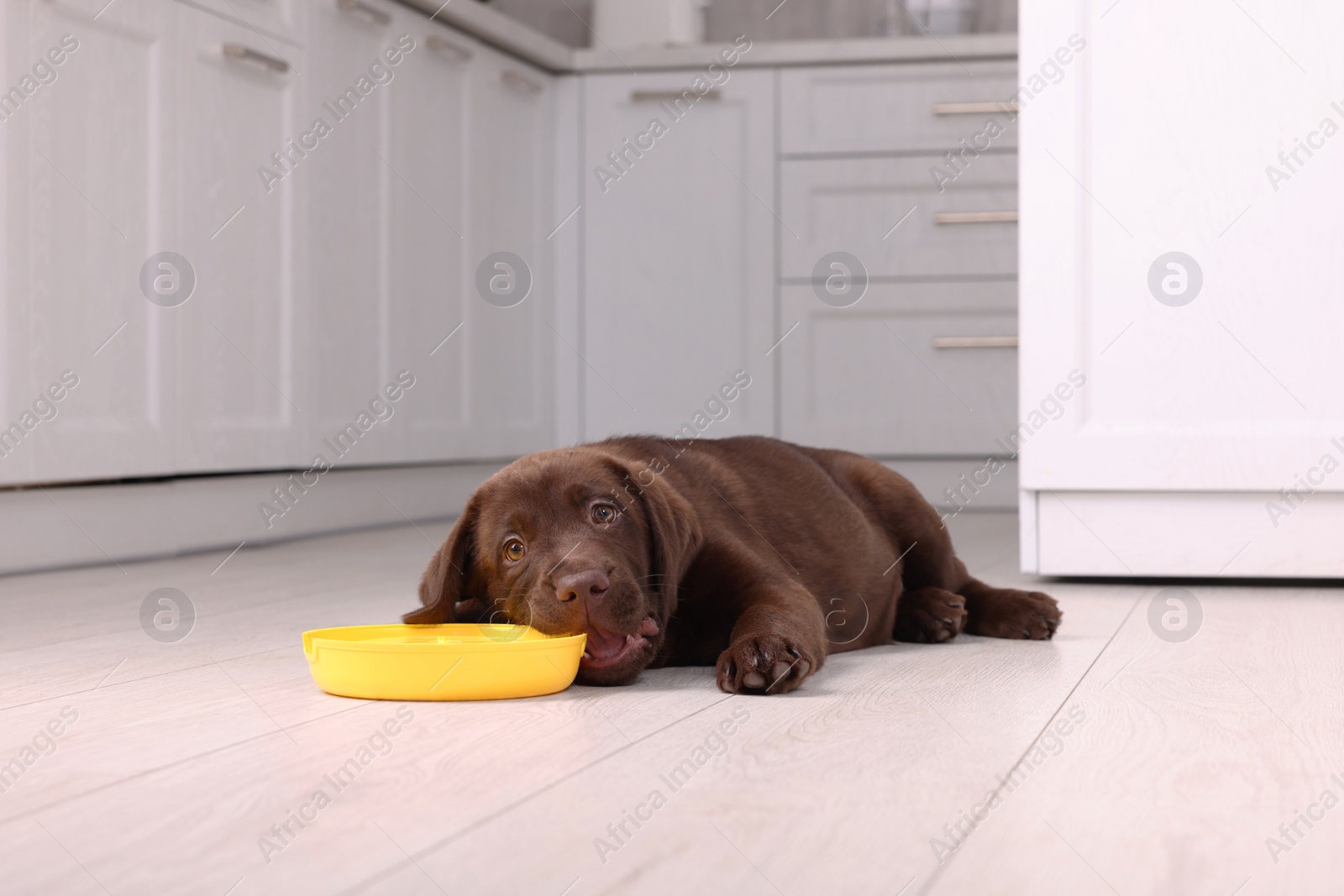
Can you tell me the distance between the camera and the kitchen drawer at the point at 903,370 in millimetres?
4602

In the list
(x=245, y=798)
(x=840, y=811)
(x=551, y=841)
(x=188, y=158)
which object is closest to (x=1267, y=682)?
(x=840, y=811)

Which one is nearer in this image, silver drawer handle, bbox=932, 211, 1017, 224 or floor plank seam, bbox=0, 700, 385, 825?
floor plank seam, bbox=0, 700, 385, 825

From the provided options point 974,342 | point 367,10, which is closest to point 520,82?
point 367,10

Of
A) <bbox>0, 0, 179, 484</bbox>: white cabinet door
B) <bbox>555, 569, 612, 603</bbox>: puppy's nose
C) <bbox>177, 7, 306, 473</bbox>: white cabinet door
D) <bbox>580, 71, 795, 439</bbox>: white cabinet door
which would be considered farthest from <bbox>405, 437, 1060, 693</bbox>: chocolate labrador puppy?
<bbox>580, 71, 795, 439</bbox>: white cabinet door

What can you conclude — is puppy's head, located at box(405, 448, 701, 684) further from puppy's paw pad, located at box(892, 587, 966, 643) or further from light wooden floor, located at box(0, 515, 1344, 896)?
puppy's paw pad, located at box(892, 587, 966, 643)

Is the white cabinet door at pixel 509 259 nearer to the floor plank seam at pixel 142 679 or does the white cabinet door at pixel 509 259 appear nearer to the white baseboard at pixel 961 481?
→ the white baseboard at pixel 961 481

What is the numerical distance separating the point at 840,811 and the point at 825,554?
36.2 inches

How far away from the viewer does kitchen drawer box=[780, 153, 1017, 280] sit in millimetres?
4539

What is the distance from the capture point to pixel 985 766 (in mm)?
1160

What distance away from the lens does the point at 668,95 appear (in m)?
4.73

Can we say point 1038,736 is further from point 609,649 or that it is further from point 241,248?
point 241,248

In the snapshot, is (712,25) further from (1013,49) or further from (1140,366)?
(1140,366)

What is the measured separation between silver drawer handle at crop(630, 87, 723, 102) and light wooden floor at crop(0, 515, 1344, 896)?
126 inches

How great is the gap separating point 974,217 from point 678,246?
41.1 inches
